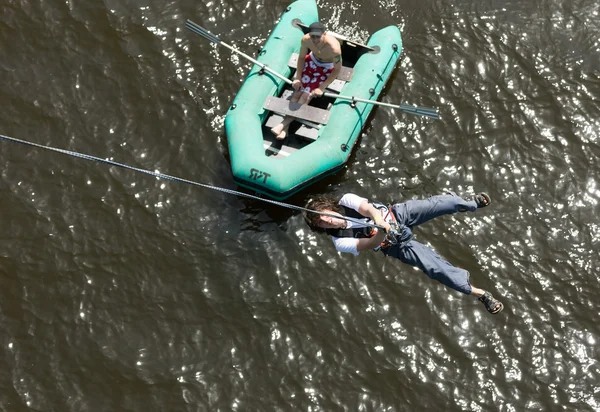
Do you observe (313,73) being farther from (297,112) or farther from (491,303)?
(491,303)

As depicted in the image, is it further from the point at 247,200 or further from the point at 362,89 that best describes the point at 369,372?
the point at 362,89

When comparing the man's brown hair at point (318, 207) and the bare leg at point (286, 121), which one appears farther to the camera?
the bare leg at point (286, 121)

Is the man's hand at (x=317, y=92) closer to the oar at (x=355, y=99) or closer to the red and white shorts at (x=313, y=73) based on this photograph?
the oar at (x=355, y=99)

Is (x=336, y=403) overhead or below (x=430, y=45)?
below

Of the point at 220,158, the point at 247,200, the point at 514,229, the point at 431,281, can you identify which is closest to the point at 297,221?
the point at 247,200

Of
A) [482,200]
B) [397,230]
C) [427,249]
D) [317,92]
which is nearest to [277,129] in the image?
[317,92]

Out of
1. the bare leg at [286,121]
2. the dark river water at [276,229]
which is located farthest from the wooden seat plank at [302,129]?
the dark river water at [276,229]
